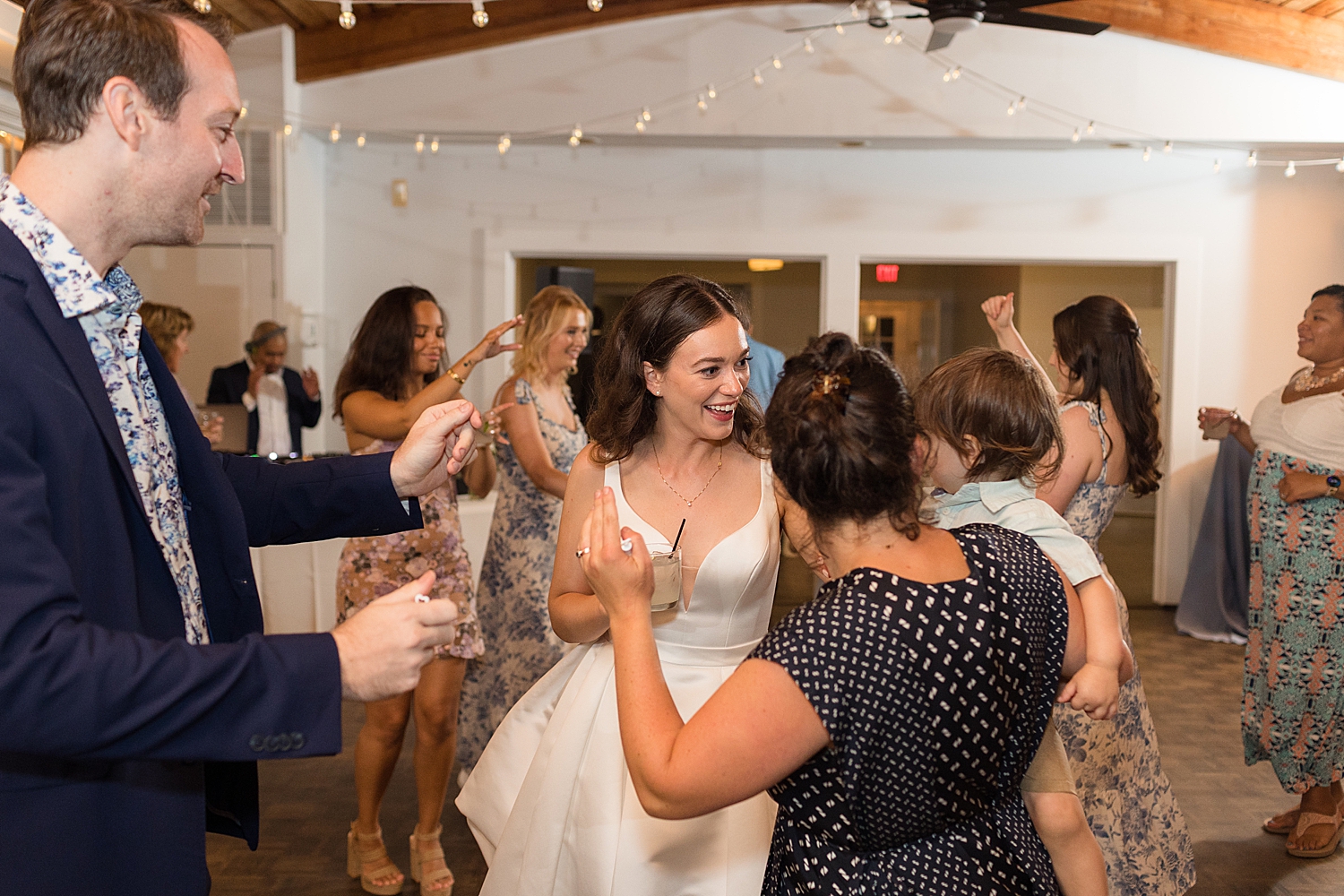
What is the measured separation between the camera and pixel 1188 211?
652 cm

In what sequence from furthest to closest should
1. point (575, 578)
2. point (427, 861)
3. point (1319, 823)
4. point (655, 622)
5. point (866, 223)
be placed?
point (866, 223)
point (1319, 823)
point (427, 861)
point (575, 578)
point (655, 622)

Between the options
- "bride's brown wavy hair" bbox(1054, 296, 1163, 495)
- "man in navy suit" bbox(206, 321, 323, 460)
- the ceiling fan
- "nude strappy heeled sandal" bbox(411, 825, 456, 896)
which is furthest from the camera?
"man in navy suit" bbox(206, 321, 323, 460)

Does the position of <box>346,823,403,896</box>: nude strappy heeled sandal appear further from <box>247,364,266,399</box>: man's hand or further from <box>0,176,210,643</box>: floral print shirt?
<box>247,364,266,399</box>: man's hand

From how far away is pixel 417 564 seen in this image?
296 cm

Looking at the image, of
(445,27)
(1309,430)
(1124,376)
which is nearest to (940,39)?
(1309,430)

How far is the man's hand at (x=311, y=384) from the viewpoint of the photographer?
5.93 metres

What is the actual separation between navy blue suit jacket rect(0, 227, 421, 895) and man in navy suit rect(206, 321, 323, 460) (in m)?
4.87

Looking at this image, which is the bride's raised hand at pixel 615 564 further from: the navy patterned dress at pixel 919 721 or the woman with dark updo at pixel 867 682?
the navy patterned dress at pixel 919 721

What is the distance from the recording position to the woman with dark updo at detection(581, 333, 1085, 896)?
44.3 inches

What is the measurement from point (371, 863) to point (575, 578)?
144 cm

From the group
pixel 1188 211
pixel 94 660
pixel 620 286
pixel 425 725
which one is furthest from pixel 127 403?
pixel 620 286

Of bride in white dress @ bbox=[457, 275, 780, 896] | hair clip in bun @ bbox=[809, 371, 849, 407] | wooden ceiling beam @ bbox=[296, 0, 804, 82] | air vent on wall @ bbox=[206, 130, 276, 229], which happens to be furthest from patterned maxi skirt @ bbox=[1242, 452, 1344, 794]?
air vent on wall @ bbox=[206, 130, 276, 229]

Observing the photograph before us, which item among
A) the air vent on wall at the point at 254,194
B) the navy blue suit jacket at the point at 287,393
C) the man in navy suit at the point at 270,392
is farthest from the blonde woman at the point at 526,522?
the air vent on wall at the point at 254,194

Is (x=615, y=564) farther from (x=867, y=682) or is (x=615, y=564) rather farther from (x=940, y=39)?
(x=940, y=39)
